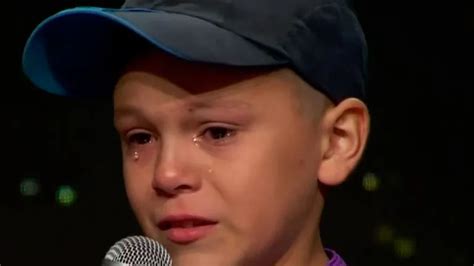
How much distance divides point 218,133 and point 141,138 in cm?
8

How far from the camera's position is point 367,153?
5.66 ft

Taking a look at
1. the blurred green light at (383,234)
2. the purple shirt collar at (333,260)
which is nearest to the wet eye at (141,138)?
the purple shirt collar at (333,260)

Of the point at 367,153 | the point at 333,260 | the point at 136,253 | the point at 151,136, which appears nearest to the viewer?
the point at 136,253

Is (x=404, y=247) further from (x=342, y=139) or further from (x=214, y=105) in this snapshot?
(x=214, y=105)

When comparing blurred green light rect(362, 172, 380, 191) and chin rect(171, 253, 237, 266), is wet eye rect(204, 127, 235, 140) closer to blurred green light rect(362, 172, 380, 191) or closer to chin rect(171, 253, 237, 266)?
chin rect(171, 253, 237, 266)

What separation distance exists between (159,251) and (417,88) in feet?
3.13

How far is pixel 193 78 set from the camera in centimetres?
92

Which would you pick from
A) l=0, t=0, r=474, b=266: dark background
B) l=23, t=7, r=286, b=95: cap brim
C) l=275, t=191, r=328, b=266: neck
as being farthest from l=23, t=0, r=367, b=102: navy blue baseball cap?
l=0, t=0, r=474, b=266: dark background

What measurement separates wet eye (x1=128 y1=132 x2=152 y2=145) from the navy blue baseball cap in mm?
70

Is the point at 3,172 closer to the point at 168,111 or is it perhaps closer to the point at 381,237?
the point at 381,237

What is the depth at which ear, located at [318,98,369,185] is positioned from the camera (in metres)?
0.99

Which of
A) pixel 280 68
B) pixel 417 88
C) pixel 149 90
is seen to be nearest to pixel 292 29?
pixel 280 68

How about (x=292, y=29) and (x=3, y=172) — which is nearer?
(x=292, y=29)

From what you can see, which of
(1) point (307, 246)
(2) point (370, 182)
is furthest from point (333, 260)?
(2) point (370, 182)
